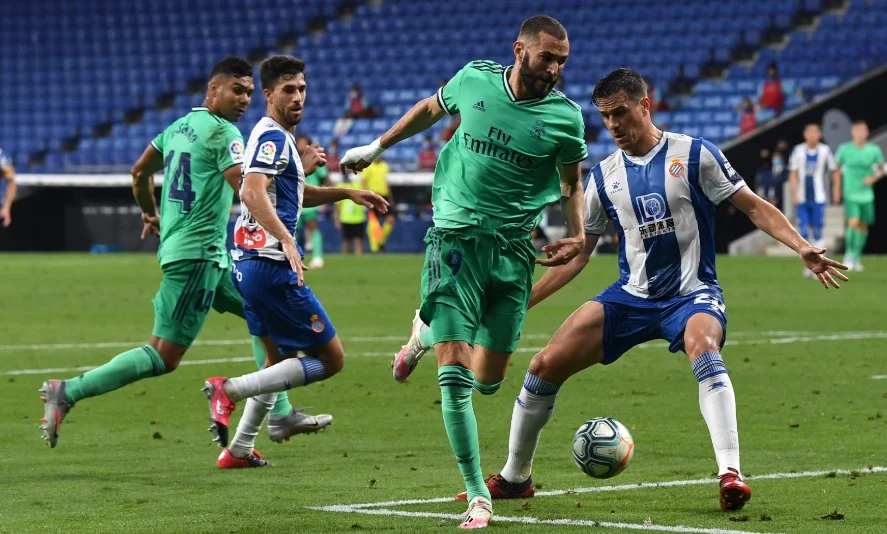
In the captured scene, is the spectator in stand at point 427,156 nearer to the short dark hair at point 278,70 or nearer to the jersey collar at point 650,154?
the short dark hair at point 278,70

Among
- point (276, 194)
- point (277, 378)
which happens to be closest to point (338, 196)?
point (276, 194)

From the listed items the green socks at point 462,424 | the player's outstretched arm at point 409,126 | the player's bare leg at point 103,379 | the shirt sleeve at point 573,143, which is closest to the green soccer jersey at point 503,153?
the shirt sleeve at point 573,143

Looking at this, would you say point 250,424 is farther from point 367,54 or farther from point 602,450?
point 367,54

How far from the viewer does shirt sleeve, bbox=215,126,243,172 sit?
8383mm

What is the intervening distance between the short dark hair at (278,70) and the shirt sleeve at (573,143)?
1.89 metres

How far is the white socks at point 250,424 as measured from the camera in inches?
312

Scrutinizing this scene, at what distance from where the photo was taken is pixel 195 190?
8609mm

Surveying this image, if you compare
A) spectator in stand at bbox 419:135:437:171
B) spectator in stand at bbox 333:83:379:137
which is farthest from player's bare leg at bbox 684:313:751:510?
spectator in stand at bbox 333:83:379:137

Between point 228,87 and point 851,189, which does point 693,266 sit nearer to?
point 228,87

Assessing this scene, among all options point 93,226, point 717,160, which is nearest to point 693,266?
point 717,160

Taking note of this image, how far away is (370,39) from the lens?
39.8 m

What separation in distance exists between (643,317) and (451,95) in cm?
133

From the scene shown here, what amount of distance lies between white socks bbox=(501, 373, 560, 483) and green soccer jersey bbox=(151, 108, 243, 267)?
243cm

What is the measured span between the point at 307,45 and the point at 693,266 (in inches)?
1350
